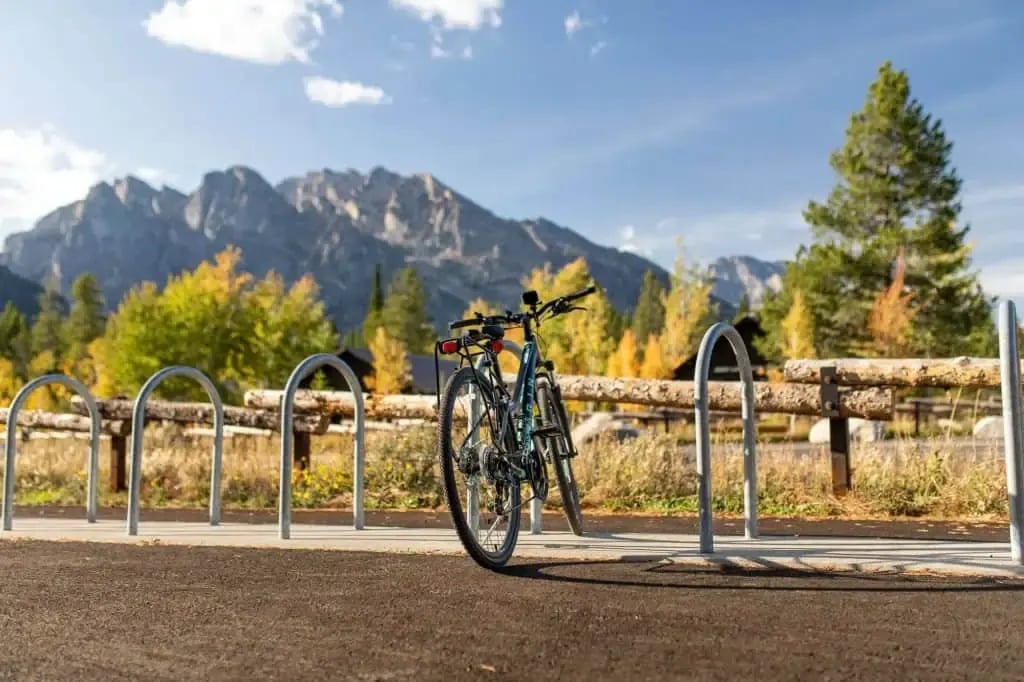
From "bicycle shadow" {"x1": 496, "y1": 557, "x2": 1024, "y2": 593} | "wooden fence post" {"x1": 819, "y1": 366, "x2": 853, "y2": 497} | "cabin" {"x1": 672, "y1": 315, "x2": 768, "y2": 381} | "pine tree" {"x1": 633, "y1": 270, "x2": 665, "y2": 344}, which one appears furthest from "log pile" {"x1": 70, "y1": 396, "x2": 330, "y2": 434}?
"pine tree" {"x1": 633, "y1": 270, "x2": 665, "y2": 344}

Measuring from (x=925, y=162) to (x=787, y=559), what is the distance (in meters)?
41.6

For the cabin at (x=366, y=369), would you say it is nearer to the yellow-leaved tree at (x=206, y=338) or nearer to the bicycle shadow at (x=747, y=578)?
the yellow-leaved tree at (x=206, y=338)

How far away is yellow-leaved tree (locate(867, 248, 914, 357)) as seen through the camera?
124ft

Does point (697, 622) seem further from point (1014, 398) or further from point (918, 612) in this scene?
point (1014, 398)

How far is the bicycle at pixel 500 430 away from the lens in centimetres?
461

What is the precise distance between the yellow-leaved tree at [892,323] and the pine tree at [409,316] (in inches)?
2107

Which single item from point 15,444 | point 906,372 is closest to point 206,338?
point 15,444

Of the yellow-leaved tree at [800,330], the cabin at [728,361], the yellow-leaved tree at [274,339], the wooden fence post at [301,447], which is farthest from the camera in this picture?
the cabin at [728,361]

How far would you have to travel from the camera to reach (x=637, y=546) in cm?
Answer: 543

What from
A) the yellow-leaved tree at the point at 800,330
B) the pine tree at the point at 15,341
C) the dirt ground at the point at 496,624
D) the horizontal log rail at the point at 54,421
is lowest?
the dirt ground at the point at 496,624

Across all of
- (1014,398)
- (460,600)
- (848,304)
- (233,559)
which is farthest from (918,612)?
(848,304)

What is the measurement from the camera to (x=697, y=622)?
355 centimetres

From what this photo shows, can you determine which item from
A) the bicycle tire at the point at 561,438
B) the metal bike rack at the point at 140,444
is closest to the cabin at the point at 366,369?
the metal bike rack at the point at 140,444

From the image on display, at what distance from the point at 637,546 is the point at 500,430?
3.94 feet
